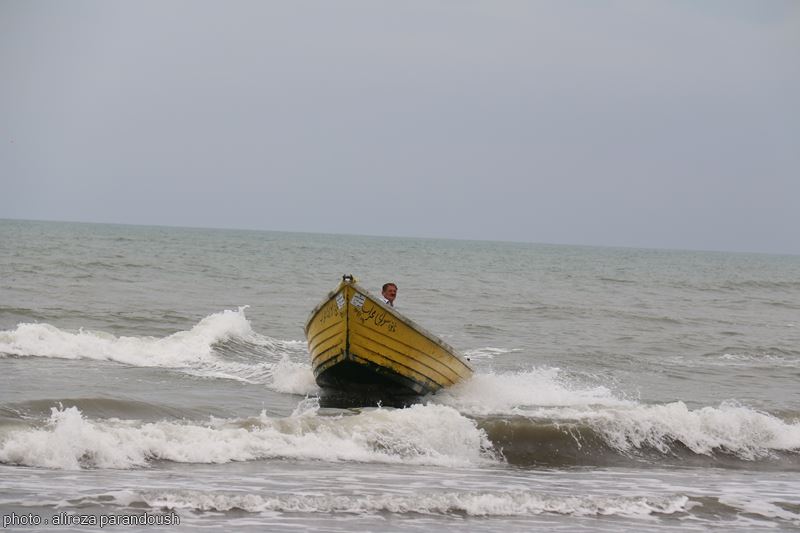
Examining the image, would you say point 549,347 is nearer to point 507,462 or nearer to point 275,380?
point 275,380

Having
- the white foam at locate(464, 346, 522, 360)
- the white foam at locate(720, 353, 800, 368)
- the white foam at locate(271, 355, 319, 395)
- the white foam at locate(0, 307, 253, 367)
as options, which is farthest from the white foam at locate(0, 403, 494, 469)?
the white foam at locate(720, 353, 800, 368)

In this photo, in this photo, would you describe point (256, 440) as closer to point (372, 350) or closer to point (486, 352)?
point (372, 350)

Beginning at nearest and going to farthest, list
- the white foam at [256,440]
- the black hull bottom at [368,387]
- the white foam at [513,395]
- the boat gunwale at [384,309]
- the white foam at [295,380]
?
the white foam at [256,440] → the boat gunwale at [384,309] → the black hull bottom at [368,387] → the white foam at [513,395] → the white foam at [295,380]

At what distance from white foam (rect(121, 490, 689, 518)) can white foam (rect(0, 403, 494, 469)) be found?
158cm

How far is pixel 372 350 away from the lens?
12609 mm

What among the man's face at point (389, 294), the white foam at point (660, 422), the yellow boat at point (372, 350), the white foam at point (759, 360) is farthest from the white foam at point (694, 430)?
the white foam at point (759, 360)

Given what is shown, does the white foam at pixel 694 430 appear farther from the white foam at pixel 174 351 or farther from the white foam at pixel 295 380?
the white foam at pixel 174 351

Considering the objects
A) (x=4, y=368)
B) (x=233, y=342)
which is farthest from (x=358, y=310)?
(x=233, y=342)

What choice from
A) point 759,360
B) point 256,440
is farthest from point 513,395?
point 759,360

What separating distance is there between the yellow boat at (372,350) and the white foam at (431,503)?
396 cm

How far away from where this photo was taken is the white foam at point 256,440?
→ 9.12m

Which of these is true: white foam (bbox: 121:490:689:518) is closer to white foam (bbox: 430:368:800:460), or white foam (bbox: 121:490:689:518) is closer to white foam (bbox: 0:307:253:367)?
white foam (bbox: 430:368:800:460)

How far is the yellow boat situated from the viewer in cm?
1241

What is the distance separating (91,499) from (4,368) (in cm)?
768
